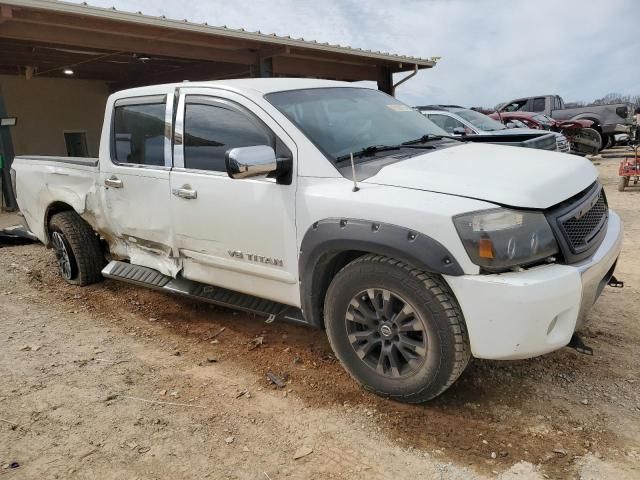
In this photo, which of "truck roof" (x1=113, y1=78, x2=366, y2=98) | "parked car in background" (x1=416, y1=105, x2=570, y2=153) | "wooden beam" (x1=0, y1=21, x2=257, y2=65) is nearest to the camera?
"truck roof" (x1=113, y1=78, x2=366, y2=98)

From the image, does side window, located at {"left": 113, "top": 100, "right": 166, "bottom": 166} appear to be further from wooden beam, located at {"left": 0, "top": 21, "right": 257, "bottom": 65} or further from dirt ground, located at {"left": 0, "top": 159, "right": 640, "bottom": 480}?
wooden beam, located at {"left": 0, "top": 21, "right": 257, "bottom": 65}

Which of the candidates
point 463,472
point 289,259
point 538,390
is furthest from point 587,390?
point 289,259

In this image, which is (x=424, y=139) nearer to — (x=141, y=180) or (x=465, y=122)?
(x=141, y=180)

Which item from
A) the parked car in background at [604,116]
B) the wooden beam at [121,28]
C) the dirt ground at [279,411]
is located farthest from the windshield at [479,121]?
the parked car in background at [604,116]

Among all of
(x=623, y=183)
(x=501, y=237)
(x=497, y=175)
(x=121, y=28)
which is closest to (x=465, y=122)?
(x=623, y=183)

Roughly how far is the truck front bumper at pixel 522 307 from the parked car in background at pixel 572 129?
12.5 meters

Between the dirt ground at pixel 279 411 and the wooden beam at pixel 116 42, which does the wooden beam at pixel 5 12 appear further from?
the dirt ground at pixel 279 411

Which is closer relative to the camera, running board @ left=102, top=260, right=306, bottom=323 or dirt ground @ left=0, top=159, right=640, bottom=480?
dirt ground @ left=0, top=159, right=640, bottom=480

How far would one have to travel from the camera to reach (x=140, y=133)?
4004mm

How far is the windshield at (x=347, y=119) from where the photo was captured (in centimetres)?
311

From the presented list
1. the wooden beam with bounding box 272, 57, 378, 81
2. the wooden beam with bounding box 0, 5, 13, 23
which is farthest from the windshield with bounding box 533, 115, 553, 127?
the wooden beam with bounding box 0, 5, 13, 23

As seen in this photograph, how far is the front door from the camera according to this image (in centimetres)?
306

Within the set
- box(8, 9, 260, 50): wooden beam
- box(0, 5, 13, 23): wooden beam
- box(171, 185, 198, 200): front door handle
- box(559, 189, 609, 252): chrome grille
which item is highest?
box(8, 9, 260, 50): wooden beam

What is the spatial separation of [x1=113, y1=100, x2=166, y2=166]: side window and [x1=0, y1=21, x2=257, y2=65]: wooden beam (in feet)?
17.4
